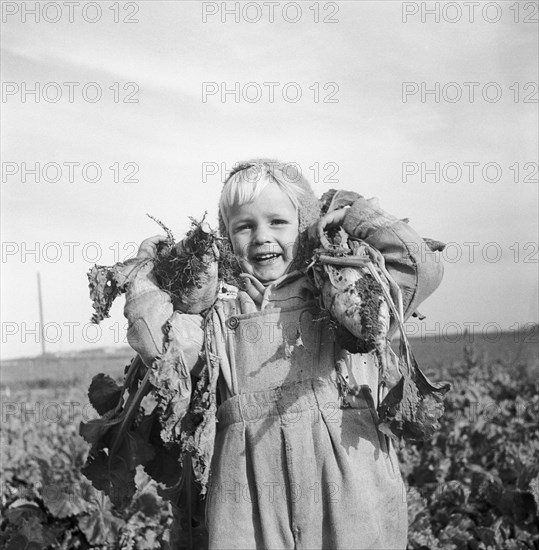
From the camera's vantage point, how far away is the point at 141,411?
3.40 meters

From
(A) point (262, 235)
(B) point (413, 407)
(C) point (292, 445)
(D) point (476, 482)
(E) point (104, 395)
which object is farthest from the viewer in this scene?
(D) point (476, 482)

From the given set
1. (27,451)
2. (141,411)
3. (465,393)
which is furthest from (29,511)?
(465,393)

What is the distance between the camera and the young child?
9.27 feet

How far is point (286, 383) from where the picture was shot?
2895mm

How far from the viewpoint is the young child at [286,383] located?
283 cm

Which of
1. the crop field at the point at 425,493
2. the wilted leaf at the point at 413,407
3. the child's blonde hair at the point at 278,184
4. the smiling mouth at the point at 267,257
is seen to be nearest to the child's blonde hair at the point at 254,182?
the child's blonde hair at the point at 278,184

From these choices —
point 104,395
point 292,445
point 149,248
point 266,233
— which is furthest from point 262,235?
point 104,395

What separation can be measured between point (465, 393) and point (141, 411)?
596cm

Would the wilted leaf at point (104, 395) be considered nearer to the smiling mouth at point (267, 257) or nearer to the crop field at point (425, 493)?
the crop field at point (425, 493)

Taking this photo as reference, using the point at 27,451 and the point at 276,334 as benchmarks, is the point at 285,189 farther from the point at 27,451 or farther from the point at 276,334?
the point at 27,451

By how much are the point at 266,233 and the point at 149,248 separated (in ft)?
1.24

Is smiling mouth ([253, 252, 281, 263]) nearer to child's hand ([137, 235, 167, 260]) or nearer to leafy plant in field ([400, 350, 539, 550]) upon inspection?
child's hand ([137, 235, 167, 260])

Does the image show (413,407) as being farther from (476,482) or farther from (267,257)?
(476,482)

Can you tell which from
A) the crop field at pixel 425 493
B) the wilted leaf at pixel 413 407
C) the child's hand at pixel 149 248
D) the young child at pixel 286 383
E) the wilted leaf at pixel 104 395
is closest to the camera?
the wilted leaf at pixel 413 407
